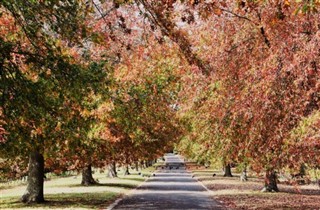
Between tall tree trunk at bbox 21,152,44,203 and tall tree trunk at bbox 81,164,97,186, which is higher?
tall tree trunk at bbox 81,164,97,186

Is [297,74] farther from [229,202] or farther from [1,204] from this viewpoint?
[1,204]

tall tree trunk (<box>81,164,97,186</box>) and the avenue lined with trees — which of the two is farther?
tall tree trunk (<box>81,164,97,186</box>)

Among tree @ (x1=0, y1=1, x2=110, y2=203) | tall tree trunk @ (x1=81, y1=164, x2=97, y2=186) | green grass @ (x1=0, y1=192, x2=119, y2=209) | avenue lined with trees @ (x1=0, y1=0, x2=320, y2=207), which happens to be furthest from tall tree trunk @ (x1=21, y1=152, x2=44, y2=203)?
tall tree trunk @ (x1=81, y1=164, x2=97, y2=186)

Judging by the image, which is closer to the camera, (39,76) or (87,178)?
(39,76)

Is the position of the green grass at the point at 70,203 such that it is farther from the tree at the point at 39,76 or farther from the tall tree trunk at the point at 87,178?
the tall tree trunk at the point at 87,178

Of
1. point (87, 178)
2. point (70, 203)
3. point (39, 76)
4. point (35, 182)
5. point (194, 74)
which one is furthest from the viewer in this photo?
point (87, 178)

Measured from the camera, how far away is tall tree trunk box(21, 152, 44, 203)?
23438 mm

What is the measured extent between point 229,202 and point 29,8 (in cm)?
1611

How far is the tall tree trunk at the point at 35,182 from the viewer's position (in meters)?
23.4

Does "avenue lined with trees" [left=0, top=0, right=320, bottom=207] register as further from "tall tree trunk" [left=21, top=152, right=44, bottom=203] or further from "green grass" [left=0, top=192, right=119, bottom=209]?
"tall tree trunk" [left=21, top=152, right=44, bottom=203]

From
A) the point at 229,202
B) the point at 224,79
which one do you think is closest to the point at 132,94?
the point at 224,79

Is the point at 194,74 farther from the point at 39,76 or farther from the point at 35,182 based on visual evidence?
the point at 35,182

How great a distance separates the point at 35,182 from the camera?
2402 centimetres

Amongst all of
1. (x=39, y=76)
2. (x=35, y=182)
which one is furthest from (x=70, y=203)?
(x=39, y=76)
